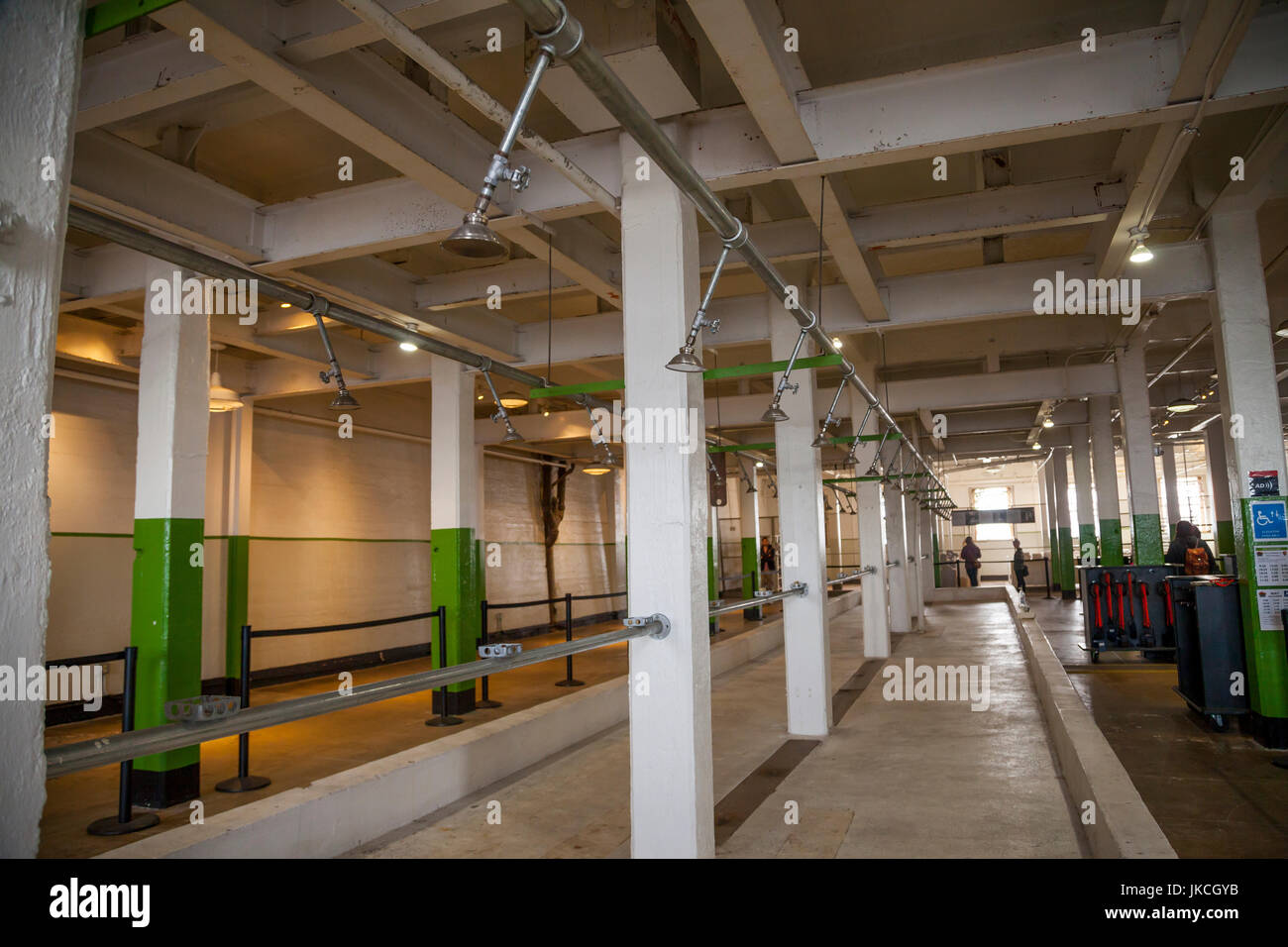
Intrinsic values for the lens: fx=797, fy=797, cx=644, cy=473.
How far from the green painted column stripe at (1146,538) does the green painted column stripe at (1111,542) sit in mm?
2529

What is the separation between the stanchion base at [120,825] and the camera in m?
4.21

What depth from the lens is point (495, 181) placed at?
76.5 inches

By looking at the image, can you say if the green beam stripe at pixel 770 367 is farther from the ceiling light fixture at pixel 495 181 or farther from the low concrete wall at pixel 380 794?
the low concrete wall at pixel 380 794

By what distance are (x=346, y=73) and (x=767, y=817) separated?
14.3 feet

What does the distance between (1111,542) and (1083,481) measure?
431 cm

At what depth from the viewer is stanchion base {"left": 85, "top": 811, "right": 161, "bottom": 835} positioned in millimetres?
4211

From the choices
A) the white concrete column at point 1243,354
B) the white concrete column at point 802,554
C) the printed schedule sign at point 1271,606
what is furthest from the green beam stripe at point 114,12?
the printed schedule sign at point 1271,606

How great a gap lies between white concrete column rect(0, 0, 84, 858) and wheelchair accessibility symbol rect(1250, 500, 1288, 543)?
6806 mm

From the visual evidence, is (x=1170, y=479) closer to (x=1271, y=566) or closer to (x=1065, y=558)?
(x=1065, y=558)

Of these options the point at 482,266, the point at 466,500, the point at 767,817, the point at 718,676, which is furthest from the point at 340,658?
the point at 767,817
